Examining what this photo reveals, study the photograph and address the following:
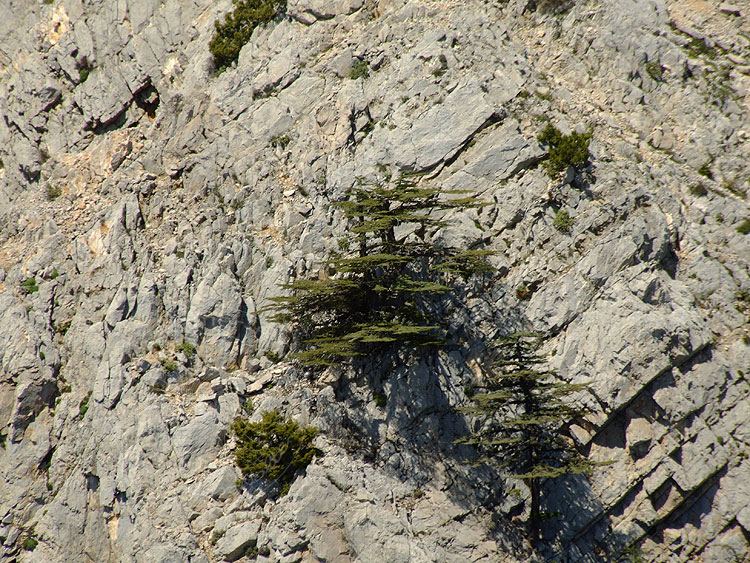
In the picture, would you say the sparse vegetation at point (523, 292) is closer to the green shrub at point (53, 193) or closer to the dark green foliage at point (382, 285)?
the dark green foliage at point (382, 285)

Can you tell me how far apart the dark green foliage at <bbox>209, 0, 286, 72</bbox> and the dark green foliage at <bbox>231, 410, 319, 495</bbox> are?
77.3ft

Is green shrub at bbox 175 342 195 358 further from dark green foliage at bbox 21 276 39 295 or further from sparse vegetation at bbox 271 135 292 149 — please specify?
sparse vegetation at bbox 271 135 292 149

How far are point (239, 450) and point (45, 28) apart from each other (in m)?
37.3

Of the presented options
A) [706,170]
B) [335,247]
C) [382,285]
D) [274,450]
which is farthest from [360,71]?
[274,450]

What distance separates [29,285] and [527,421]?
2780 centimetres

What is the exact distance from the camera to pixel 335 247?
22.7 meters

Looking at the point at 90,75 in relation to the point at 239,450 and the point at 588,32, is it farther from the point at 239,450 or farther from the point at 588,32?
the point at 588,32

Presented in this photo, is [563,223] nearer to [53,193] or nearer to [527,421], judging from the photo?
[527,421]

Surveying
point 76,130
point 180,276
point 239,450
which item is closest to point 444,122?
point 180,276

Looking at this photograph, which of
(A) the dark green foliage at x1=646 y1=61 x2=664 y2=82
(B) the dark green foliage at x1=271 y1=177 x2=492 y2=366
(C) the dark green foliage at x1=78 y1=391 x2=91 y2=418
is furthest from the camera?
(A) the dark green foliage at x1=646 y1=61 x2=664 y2=82

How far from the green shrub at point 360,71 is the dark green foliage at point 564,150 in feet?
35.2

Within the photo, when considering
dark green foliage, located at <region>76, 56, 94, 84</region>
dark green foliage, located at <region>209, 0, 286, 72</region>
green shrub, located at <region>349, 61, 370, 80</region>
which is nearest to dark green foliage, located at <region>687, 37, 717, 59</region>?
green shrub, located at <region>349, 61, 370, 80</region>

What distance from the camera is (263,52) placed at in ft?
96.5

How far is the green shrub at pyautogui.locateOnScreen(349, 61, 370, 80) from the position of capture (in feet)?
86.0
